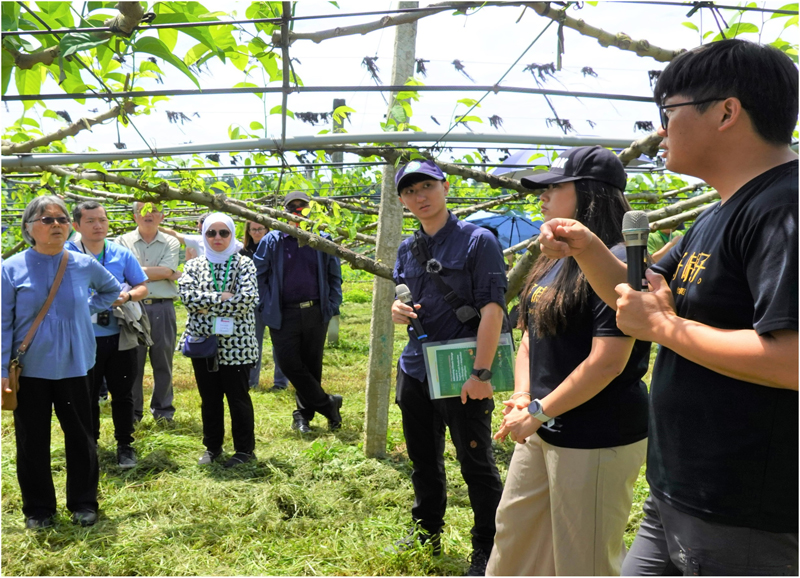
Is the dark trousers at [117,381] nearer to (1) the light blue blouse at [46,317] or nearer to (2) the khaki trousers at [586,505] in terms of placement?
(1) the light blue blouse at [46,317]

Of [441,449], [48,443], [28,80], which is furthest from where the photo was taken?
[48,443]

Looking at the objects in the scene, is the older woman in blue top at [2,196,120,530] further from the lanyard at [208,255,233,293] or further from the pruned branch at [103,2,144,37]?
the pruned branch at [103,2,144,37]

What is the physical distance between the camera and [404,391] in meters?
3.21

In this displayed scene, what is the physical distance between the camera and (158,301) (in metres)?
6.13

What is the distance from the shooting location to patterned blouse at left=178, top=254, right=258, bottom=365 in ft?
15.8

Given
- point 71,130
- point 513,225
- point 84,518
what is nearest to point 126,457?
point 84,518

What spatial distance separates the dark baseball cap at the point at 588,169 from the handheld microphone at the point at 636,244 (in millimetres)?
653

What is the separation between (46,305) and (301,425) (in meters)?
2.67

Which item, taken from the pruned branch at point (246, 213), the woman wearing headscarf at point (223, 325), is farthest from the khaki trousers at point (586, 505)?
the woman wearing headscarf at point (223, 325)

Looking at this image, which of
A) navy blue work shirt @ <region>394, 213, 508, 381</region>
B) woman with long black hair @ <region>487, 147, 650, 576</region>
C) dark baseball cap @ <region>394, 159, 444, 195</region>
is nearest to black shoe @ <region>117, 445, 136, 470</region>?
navy blue work shirt @ <region>394, 213, 508, 381</region>

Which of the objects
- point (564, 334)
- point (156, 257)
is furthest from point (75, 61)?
point (156, 257)

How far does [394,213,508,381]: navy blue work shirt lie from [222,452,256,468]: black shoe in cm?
229

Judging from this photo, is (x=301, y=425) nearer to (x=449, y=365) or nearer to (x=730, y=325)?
(x=449, y=365)

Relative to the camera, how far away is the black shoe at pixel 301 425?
587cm
